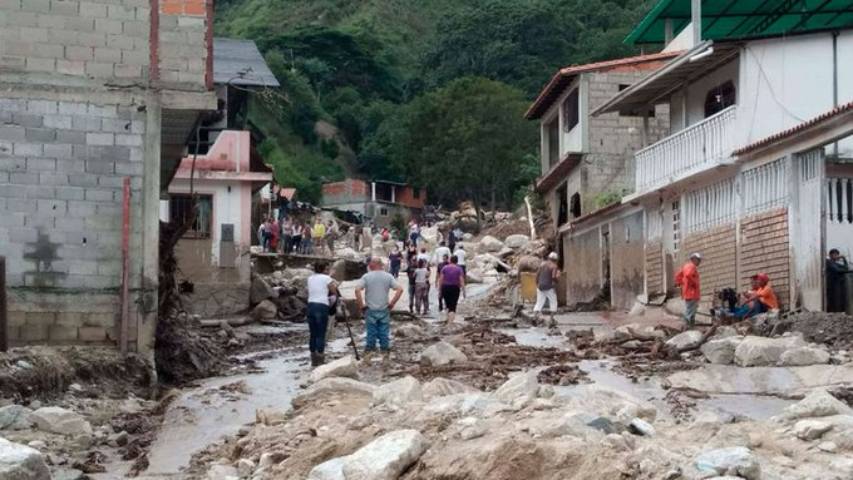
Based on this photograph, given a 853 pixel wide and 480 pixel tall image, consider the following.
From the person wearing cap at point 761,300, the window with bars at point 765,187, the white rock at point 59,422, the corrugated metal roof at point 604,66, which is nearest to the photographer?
the white rock at point 59,422

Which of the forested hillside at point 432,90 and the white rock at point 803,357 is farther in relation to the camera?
the forested hillside at point 432,90

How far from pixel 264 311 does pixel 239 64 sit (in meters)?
9.07

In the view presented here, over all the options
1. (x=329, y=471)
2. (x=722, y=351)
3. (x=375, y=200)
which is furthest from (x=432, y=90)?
(x=329, y=471)

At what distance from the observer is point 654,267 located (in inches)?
989

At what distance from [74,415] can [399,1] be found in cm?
8453

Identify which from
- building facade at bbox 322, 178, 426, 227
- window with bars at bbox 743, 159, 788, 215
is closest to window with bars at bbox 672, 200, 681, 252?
window with bars at bbox 743, 159, 788, 215

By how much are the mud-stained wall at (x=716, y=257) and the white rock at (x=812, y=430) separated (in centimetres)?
1212

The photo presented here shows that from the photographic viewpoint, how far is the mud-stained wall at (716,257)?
20.3 metres

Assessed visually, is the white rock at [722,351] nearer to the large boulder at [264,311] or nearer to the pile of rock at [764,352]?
the pile of rock at [764,352]

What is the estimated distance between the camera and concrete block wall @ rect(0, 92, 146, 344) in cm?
1552

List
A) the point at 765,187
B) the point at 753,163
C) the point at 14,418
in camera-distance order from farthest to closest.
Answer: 1. the point at 753,163
2. the point at 765,187
3. the point at 14,418

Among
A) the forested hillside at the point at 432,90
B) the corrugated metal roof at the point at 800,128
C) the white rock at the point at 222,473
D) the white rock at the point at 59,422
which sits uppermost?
the forested hillside at the point at 432,90

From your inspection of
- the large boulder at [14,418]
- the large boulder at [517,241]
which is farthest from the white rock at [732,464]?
the large boulder at [517,241]

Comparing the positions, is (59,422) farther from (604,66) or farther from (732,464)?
(604,66)
